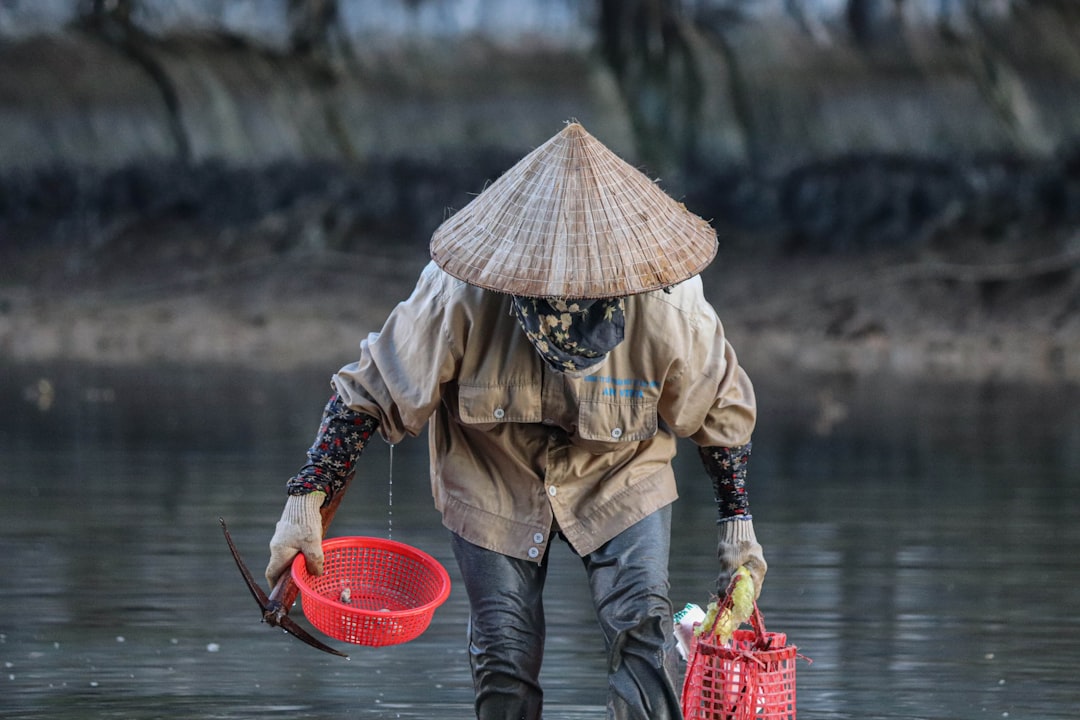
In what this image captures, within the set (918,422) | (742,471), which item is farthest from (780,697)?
(918,422)

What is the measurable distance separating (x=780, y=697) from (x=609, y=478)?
0.65 m

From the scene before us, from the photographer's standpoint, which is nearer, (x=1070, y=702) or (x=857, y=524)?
(x=1070, y=702)

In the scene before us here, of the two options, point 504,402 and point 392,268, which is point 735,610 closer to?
point 504,402

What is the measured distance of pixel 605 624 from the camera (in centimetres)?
408

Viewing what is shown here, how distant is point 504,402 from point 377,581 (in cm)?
73

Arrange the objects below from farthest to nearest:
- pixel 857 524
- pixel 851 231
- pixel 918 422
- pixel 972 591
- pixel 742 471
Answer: pixel 851 231, pixel 918 422, pixel 857 524, pixel 972 591, pixel 742 471

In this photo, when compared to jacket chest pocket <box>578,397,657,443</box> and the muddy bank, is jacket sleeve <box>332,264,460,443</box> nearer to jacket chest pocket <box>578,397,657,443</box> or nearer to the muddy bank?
jacket chest pocket <box>578,397,657,443</box>

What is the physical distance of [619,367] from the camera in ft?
13.5

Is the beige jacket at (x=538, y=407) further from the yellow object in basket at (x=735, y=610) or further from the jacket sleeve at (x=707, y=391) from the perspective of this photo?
the yellow object in basket at (x=735, y=610)

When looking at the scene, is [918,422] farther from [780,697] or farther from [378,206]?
[378,206]

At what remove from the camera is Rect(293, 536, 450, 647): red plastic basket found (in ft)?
13.6

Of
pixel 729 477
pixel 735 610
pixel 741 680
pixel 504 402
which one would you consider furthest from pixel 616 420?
pixel 741 680

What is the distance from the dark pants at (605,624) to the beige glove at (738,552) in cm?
17

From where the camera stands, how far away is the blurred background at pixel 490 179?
1158 centimetres
